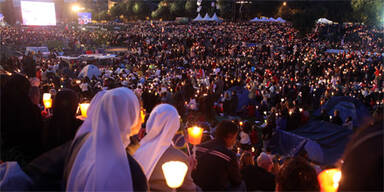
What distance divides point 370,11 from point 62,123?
3247cm

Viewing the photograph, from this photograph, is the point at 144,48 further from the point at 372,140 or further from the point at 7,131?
the point at 372,140

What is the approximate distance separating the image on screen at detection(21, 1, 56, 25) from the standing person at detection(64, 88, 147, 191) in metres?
35.1

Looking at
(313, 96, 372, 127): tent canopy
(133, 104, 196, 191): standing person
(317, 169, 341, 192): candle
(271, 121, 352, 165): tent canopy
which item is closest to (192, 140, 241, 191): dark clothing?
(133, 104, 196, 191): standing person

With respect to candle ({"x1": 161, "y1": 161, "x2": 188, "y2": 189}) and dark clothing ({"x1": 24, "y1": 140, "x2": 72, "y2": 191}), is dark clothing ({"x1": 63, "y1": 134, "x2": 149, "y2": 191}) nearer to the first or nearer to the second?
dark clothing ({"x1": 24, "y1": 140, "x2": 72, "y2": 191})

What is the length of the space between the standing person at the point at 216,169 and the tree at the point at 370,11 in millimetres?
30617

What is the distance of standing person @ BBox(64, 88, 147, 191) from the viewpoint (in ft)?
4.78

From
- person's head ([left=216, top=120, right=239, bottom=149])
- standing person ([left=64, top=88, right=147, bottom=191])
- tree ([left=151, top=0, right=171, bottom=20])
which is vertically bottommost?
person's head ([left=216, top=120, right=239, bottom=149])

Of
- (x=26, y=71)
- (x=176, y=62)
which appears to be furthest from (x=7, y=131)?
(x=176, y=62)

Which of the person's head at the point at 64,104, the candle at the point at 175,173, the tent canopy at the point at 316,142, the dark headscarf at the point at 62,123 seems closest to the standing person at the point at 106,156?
the candle at the point at 175,173

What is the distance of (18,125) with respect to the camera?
8.64 feet

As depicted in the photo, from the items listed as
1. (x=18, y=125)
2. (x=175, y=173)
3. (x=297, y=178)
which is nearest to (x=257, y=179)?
(x=297, y=178)

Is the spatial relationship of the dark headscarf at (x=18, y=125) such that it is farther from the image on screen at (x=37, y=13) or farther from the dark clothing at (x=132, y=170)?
the image on screen at (x=37, y=13)

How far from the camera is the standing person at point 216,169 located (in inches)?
97.3

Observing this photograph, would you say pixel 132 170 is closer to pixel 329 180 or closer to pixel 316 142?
pixel 329 180
